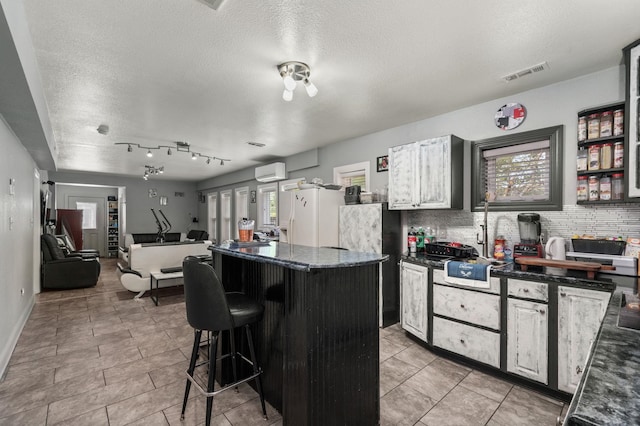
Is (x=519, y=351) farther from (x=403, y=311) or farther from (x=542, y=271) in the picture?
A: (x=403, y=311)

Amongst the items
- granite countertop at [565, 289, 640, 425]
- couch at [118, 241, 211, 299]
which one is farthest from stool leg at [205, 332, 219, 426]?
couch at [118, 241, 211, 299]

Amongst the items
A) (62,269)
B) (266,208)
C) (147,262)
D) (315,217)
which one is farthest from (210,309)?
(62,269)

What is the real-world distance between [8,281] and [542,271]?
5.06 metres

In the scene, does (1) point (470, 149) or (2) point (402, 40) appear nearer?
(2) point (402, 40)

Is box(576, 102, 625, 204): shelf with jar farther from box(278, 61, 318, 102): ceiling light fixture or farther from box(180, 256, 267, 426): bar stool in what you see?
box(180, 256, 267, 426): bar stool

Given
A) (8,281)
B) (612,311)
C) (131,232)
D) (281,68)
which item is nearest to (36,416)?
(8,281)

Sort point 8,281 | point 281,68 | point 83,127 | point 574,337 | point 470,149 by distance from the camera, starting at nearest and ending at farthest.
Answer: point 574,337, point 281,68, point 8,281, point 470,149, point 83,127

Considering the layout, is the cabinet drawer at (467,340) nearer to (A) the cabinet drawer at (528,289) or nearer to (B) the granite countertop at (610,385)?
(A) the cabinet drawer at (528,289)

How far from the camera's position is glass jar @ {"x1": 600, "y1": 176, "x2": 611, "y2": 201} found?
2433 mm

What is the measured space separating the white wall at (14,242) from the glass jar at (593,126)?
520cm

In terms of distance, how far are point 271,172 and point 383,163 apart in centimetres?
274

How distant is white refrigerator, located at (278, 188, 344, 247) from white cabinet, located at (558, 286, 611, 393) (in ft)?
8.88

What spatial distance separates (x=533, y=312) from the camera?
7.63 feet

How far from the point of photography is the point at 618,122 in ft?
7.80
